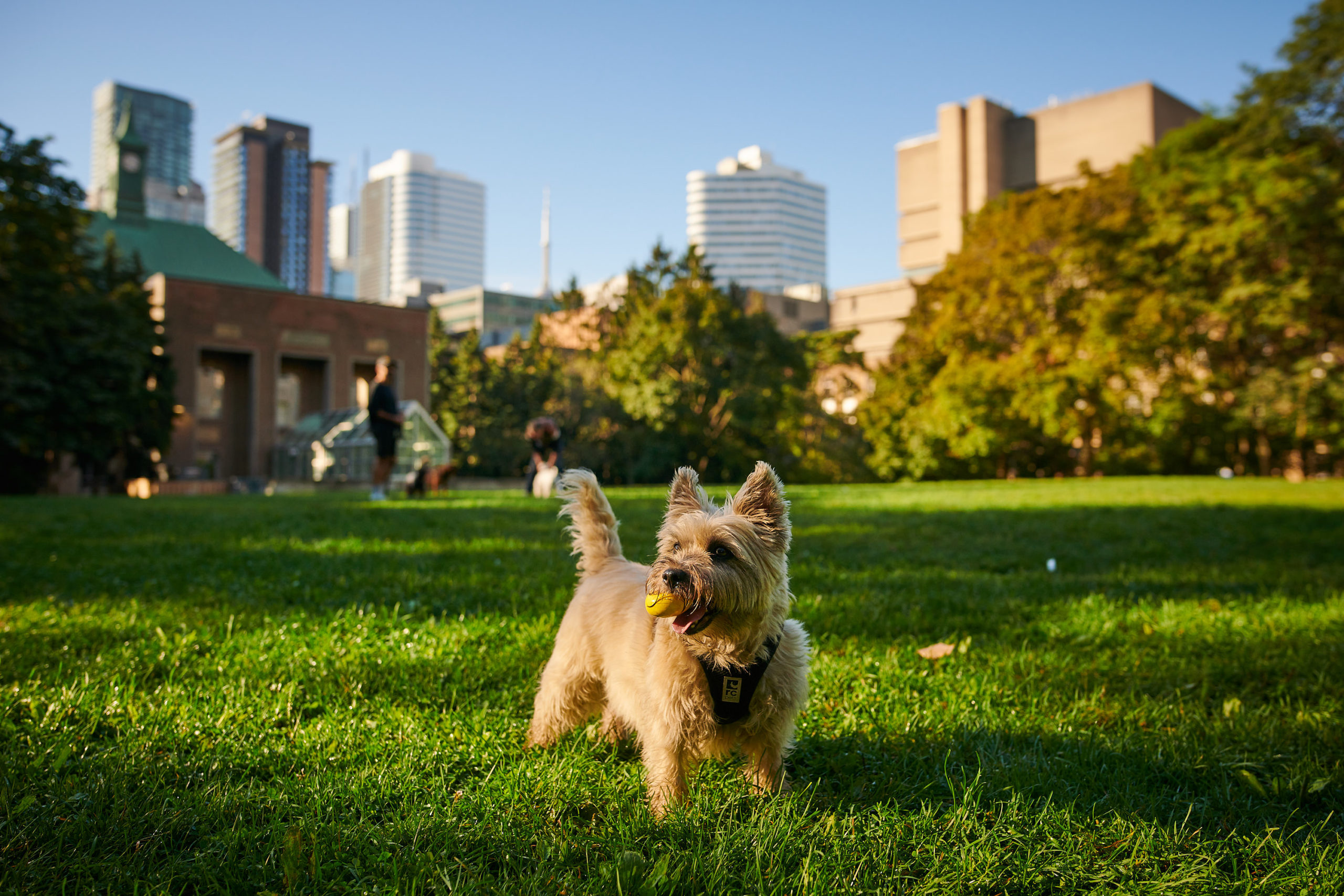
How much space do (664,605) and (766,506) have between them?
1.74 feet

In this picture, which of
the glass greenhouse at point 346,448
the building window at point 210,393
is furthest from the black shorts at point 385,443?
the building window at point 210,393

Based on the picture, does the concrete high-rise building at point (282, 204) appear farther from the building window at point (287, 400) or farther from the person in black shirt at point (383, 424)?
the person in black shirt at point (383, 424)

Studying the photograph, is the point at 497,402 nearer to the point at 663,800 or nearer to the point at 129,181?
the point at 129,181

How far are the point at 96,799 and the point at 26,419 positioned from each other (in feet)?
95.5

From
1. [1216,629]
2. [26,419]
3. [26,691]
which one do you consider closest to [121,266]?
[26,419]

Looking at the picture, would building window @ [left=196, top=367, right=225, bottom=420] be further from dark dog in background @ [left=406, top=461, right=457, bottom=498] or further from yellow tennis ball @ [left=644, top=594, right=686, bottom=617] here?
yellow tennis ball @ [left=644, top=594, right=686, bottom=617]

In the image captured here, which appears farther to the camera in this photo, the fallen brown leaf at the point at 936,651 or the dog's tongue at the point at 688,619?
the fallen brown leaf at the point at 936,651

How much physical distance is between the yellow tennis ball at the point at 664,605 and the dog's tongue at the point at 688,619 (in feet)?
0.19

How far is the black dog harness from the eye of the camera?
8.04 feet

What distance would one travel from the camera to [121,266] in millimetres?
37844

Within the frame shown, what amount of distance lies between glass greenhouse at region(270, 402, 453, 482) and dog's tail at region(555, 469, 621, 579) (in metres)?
26.6

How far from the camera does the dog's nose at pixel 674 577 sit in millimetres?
2221

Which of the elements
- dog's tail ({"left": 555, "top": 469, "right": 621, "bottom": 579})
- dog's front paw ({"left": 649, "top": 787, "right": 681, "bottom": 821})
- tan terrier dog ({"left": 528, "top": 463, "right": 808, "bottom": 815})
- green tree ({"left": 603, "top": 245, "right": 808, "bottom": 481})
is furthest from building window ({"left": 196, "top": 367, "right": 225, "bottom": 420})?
dog's front paw ({"left": 649, "top": 787, "right": 681, "bottom": 821})

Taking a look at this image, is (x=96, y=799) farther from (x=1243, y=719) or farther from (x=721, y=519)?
(x=1243, y=719)
